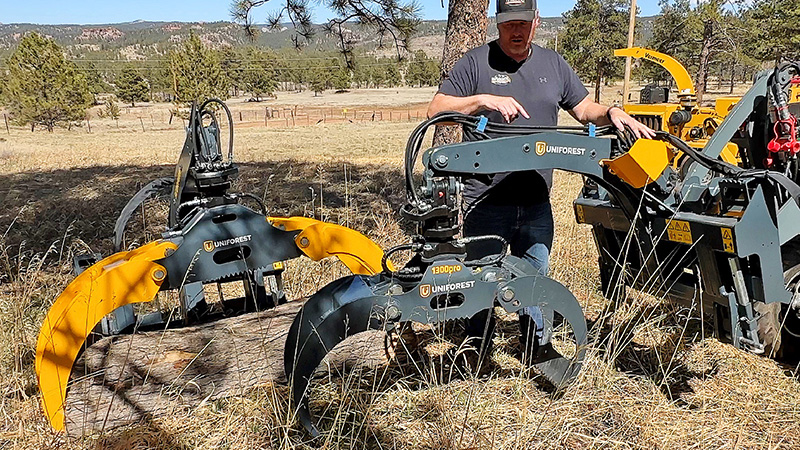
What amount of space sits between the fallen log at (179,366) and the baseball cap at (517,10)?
7.10 feet

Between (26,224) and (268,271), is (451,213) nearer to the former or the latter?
(268,271)

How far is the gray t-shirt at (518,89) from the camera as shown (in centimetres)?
360

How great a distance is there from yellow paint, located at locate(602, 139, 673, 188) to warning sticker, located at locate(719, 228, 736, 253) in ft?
1.41

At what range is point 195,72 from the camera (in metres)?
41.6

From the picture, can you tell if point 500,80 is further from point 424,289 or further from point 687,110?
point 687,110

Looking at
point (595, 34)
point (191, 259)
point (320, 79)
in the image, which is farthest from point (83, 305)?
point (320, 79)

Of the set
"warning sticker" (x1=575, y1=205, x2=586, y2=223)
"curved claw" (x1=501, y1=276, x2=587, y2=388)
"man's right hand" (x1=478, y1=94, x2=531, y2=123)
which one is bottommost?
"curved claw" (x1=501, y1=276, x2=587, y2=388)

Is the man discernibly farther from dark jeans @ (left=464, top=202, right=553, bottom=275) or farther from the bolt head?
the bolt head

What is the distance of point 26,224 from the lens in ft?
26.2

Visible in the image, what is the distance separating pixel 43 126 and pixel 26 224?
107ft

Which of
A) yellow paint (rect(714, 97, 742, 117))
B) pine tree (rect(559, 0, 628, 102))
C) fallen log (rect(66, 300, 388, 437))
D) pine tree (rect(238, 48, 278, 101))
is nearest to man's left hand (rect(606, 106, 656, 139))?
fallen log (rect(66, 300, 388, 437))

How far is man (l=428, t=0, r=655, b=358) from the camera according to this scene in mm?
3494

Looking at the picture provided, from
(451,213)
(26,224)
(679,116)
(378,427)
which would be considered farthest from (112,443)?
(679,116)

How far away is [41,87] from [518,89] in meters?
36.7
